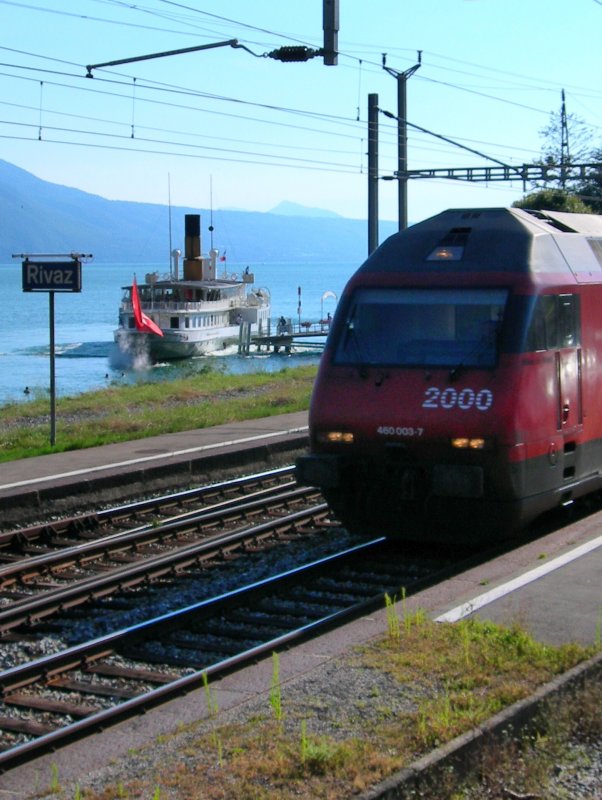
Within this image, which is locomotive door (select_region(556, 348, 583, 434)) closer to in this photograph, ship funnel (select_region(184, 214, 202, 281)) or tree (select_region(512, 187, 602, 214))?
tree (select_region(512, 187, 602, 214))

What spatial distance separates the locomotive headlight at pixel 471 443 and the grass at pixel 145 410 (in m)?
8.55

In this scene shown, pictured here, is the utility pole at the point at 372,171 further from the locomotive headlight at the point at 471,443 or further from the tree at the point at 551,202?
the locomotive headlight at the point at 471,443

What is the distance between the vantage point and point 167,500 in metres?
14.6

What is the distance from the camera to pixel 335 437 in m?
10.9

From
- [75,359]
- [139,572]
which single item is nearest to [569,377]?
[139,572]

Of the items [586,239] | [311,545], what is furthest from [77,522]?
[586,239]

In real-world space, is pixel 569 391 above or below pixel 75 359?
above

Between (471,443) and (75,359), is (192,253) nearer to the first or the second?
(75,359)

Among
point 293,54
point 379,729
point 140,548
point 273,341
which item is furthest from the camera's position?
point 273,341

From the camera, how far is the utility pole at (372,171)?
22859 mm

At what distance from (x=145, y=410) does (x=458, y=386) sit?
50.6 ft

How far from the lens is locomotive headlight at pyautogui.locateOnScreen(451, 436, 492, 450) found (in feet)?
33.6

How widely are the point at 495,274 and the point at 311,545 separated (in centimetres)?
335

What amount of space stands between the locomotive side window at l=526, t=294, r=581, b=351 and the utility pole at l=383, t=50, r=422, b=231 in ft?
42.5
